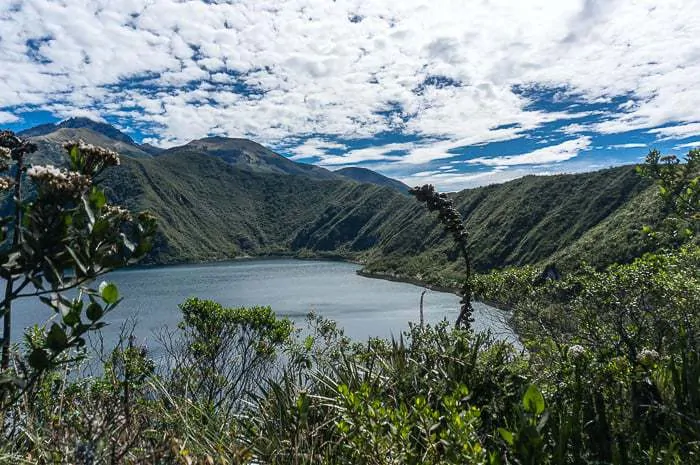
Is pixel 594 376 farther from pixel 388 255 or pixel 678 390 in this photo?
pixel 388 255

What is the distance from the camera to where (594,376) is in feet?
15.5

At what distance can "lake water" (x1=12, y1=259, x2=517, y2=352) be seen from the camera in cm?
5031

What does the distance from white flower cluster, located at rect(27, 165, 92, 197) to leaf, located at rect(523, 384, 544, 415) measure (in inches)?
71.4

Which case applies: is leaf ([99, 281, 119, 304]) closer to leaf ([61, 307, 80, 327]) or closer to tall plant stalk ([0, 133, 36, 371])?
leaf ([61, 307, 80, 327])

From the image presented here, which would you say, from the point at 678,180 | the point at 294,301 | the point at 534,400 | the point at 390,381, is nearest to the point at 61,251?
the point at 534,400

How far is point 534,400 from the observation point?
74.4 inches

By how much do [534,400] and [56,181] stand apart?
1921 mm

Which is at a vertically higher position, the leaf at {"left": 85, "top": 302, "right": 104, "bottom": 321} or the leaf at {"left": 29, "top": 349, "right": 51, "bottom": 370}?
the leaf at {"left": 85, "top": 302, "right": 104, "bottom": 321}

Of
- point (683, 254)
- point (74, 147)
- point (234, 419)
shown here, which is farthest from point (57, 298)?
point (683, 254)

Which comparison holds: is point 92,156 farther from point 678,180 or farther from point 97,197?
point 678,180

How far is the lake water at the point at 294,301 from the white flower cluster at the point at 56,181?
31.7 metres

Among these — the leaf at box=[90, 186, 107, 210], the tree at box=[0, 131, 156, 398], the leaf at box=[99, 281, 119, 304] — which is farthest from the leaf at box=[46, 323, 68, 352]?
the leaf at box=[90, 186, 107, 210]

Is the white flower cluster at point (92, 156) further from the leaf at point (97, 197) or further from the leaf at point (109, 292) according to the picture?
the leaf at point (109, 292)

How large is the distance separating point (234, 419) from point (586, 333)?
555 centimetres
